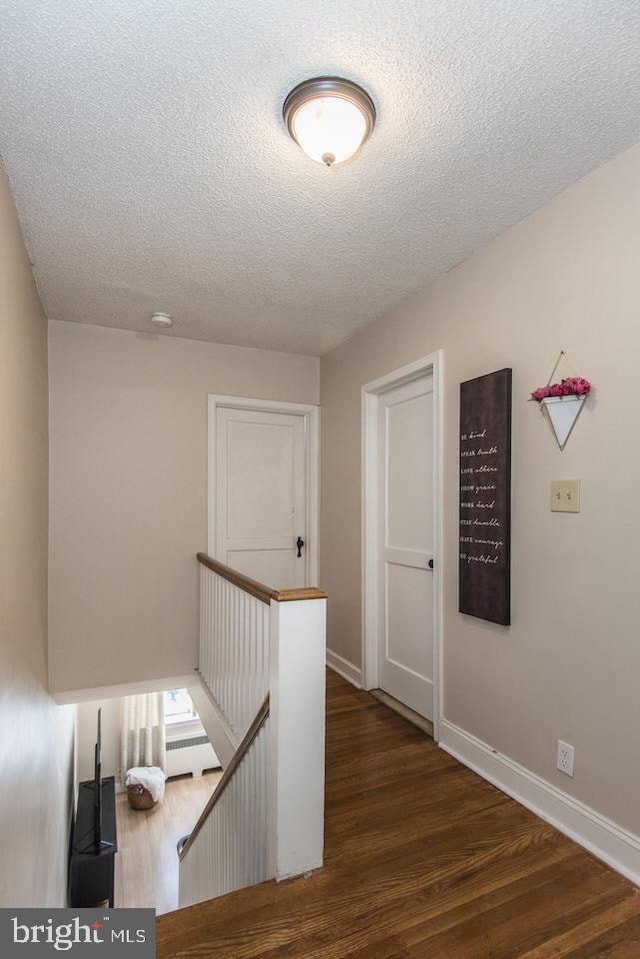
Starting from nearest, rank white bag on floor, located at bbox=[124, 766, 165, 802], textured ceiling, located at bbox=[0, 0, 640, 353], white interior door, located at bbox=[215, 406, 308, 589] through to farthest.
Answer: textured ceiling, located at bbox=[0, 0, 640, 353] < white interior door, located at bbox=[215, 406, 308, 589] < white bag on floor, located at bbox=[124, 766, 165, 802]

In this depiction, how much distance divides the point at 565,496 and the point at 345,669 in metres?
2.25

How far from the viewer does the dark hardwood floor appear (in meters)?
1.46

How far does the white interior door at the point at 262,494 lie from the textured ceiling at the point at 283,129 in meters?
1.45

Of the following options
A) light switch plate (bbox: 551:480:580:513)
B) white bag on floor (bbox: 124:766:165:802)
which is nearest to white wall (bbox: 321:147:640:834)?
light switch plate (bbox: 551:480:580:513)

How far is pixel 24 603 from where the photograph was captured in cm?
229

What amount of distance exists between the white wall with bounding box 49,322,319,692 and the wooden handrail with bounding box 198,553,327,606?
544 millimetres

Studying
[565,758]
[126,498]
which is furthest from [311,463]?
[565,758]

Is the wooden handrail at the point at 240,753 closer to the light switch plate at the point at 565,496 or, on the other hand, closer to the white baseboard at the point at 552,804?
the white baseboard at the point at 552,804

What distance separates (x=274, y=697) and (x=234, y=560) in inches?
86.1

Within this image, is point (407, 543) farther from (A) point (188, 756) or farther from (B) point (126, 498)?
(A) point (188, 756)

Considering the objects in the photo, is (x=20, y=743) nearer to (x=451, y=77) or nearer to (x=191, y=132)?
(x=191, y=132)

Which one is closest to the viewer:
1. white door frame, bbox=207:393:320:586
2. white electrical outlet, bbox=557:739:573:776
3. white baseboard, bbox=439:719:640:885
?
white baseboard, bbox=439:719:640:885

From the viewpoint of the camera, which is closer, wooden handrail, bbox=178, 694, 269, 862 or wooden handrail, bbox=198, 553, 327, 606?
wooden handrail, bbox=198, 553, 327, 606

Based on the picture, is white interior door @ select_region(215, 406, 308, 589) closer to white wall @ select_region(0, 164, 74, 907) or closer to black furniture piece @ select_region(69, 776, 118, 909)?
white wall @ select_region(0, 164, 74, 907)
